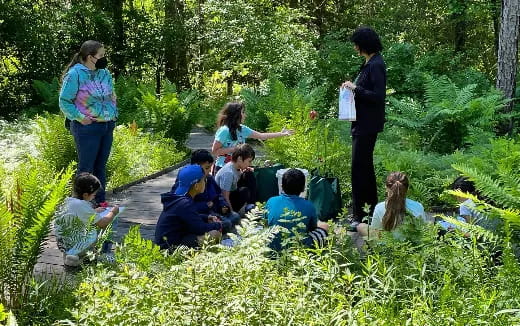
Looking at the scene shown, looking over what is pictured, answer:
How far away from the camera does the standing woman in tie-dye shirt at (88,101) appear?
6699 mm

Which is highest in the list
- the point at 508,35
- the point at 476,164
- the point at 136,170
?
the point at 508,35

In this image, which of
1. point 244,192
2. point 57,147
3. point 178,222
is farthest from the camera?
point 57,147

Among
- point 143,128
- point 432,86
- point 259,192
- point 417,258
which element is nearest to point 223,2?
point 143,128

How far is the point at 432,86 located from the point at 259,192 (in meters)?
4.20

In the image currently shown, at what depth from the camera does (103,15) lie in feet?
56.2

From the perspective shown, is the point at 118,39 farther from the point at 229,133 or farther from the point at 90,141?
the point at 90,141

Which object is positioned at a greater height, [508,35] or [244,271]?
[508,35]

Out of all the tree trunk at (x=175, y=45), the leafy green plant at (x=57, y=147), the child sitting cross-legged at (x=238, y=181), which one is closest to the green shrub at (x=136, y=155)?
the leafy green plant at (x=57, y=147)

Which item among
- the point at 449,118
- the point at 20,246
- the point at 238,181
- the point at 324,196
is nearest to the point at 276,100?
the point at 449,118

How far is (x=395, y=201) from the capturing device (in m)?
5.21

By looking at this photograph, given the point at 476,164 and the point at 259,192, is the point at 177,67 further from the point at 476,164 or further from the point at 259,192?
the point at 476,164

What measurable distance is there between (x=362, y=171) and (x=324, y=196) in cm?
52

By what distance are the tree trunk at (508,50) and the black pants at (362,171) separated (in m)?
4.50

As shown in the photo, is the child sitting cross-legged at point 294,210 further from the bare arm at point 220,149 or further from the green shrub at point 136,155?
the green shrub at point 136,155
